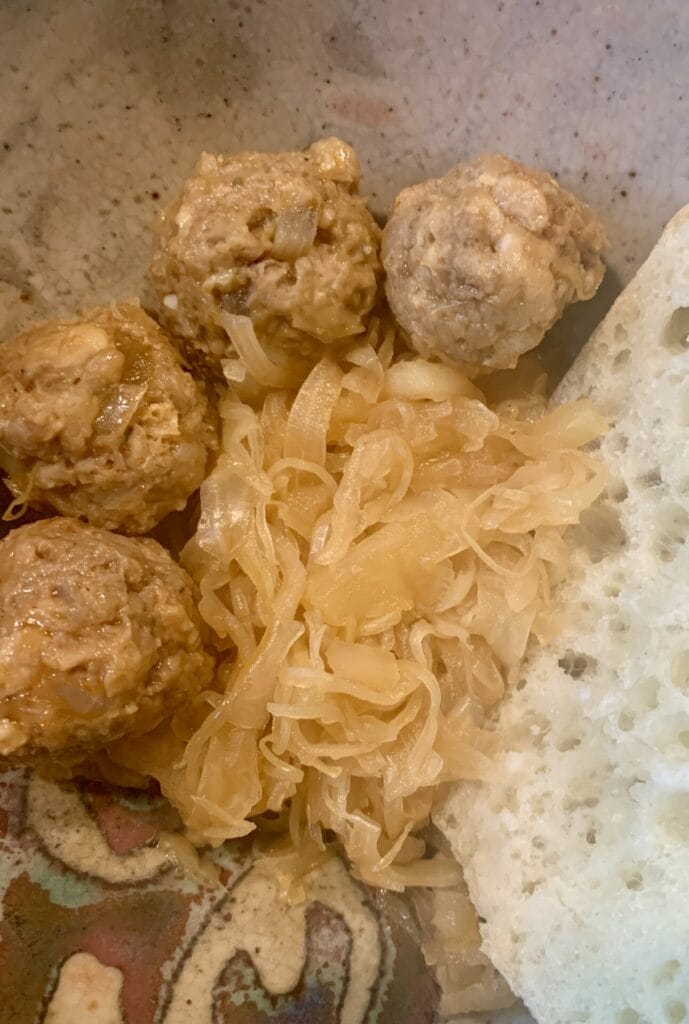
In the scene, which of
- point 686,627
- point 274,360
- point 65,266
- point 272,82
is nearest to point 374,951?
point 686,627

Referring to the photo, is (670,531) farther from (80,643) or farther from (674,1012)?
(80,643)

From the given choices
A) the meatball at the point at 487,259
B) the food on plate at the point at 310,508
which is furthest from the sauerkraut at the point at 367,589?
the meatball at the point at 487,259

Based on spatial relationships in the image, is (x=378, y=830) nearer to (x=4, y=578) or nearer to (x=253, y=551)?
(x=253, y=551)

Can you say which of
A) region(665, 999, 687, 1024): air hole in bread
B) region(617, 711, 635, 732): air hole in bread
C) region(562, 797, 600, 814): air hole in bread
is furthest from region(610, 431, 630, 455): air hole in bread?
region(665, 999, 687, 1024): air hole in bread

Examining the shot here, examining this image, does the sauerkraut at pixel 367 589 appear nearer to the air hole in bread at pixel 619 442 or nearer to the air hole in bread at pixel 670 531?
the air hole in bread at pixel 619 442

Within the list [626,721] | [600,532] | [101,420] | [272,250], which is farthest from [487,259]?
[626,721]

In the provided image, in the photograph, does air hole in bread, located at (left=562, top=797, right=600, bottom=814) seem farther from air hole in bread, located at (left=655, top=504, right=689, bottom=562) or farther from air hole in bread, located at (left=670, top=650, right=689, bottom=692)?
air hole in bread, located at (left=655, top=504, right=689, bottom=562)
